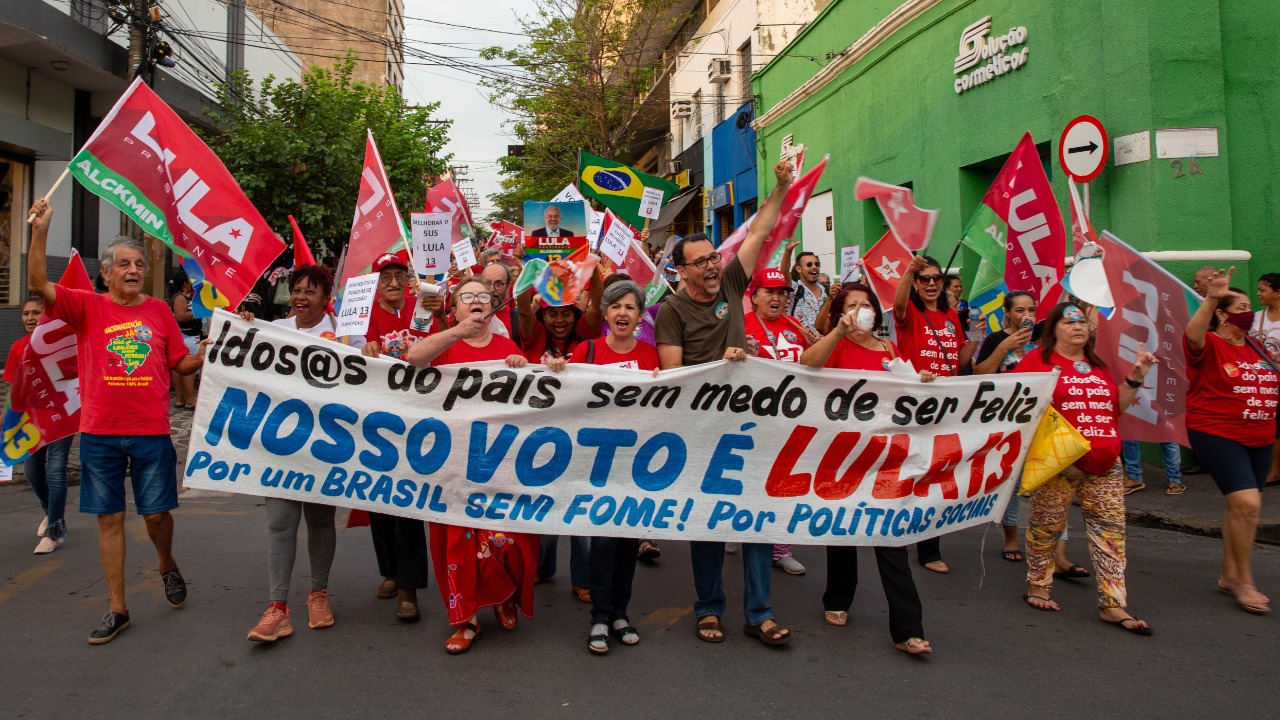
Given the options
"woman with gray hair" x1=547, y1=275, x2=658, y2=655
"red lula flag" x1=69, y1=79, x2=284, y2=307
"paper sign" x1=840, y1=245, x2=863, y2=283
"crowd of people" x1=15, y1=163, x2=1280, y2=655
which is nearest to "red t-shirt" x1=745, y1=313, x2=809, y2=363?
"crowd of people" x1=15, y1=163, x2=1280, y2=655

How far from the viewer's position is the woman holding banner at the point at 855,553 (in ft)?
13.5

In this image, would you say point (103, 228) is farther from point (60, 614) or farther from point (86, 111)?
point (60, 614)

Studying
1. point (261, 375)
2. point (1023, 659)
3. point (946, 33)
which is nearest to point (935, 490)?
point (1023, 659)

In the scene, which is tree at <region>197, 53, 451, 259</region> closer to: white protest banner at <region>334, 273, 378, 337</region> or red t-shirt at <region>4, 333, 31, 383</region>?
red t-shirt at <region>4, 333, 31, 383</region>

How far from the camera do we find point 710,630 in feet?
14.1

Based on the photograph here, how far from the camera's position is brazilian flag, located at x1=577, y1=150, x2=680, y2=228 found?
938 cm

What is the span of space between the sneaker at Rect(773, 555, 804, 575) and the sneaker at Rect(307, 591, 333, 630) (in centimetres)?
262

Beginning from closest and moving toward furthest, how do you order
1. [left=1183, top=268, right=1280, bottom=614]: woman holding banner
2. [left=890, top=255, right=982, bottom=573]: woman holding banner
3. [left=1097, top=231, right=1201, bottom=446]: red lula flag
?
[left=1183, top=268, right=1280, bottom=614]: woman holding banner < [left=1097, top=231, right=1201, bottom=446]: red lula flag < [left=890, top=255, right=982, bottom=573]: woman holding banner

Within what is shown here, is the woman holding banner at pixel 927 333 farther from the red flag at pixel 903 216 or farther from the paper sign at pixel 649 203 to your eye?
the paper sign at pixel 649 203

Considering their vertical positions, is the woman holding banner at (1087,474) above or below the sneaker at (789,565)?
above

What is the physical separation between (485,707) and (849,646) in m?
1.71

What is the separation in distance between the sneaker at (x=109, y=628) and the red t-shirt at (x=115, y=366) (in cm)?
86

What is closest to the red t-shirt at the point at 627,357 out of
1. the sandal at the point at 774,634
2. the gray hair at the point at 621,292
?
the gray hair at the point at 621,292

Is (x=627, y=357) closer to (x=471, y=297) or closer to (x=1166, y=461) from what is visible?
(x=471, y=297)
